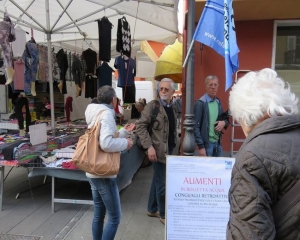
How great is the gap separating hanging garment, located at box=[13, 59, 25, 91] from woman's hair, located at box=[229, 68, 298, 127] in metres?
5.07

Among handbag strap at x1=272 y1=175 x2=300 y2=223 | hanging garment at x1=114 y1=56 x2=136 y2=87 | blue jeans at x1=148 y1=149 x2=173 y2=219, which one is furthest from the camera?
hanging garment at x1=114 y1=56 x2=136 y2=87

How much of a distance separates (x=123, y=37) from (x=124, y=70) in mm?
774

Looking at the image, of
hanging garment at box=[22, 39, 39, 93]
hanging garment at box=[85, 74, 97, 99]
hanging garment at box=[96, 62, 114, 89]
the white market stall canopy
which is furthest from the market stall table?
the white market stall canopy

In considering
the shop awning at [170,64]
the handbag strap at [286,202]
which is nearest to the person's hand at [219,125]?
the handbag strap at [286,202]

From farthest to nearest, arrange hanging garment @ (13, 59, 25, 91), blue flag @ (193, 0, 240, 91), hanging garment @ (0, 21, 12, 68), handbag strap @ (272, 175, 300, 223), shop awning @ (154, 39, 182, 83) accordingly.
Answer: shop awning @ (154, 39, 182, 83) < hanging garment @ (13, 59, 25, 91) < hanging garment @ (0, 21, 12, 68) < blue flag @ (193, 0, 240, 91) < handbag strap @ (272, 175, 300, 223)

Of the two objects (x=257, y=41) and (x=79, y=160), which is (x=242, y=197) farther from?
(x=257, y=41)

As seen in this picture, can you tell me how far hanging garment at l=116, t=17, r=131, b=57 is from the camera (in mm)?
5598

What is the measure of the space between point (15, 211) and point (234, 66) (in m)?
3.85

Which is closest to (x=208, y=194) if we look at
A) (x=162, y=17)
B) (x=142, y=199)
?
(x=142, y=199)

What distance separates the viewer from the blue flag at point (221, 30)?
7.64 ft

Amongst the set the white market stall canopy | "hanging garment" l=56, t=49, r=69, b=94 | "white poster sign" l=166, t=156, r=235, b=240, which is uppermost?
the white market stall canopy

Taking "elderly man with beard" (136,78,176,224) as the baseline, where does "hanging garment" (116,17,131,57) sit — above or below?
above

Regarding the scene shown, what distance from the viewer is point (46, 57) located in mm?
6074

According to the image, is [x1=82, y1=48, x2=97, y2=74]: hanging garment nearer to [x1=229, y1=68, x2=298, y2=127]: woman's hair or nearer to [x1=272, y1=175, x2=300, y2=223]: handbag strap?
[x1=229, y1=68, x2=298, y2=127]: woman's hair
